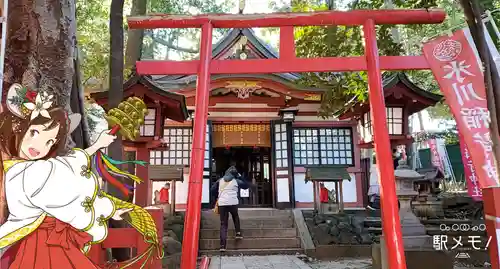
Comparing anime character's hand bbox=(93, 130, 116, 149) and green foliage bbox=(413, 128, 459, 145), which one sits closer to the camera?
anime character's hand bbox=(93, 130, 116, 149)

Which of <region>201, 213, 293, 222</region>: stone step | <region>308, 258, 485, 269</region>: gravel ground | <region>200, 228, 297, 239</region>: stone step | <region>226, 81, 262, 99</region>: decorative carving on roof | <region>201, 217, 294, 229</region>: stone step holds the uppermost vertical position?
<region>226, 81, 262, 99</region>: decorative carving on roof

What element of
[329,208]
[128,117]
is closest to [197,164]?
[128,117]

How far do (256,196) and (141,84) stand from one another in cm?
659

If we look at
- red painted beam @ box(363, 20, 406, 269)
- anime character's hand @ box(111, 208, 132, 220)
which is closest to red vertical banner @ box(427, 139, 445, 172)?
red painted beam @ box(363, 20, 406, 269)

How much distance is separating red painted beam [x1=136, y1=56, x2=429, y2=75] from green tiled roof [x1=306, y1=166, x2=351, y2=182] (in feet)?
19.5

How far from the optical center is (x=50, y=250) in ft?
9.38

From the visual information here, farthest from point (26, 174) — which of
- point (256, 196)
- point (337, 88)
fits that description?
point (256, 196)

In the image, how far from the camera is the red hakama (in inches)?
110

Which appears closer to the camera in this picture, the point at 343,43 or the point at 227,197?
the point at 343,43

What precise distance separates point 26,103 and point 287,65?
273cm

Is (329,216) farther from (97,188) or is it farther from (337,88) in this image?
(97,188)

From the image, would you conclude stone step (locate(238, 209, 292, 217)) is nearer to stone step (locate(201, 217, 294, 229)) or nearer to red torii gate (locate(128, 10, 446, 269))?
stone step (locate(201, 217, 294, 229))

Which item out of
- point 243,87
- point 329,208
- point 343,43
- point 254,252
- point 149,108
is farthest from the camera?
point 243,87

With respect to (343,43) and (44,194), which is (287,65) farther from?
(343,43)
